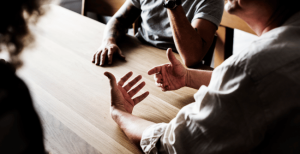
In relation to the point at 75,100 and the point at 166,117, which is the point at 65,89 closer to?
the point at 75,100

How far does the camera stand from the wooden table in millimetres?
764

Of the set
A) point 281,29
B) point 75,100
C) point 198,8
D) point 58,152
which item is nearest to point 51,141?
point 58,152

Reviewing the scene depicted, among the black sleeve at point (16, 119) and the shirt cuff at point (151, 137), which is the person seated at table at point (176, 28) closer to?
the shirt cuff at point (151, 137)

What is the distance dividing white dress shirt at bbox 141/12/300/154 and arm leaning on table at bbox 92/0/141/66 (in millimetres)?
713

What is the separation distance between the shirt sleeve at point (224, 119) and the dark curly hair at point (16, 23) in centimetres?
39

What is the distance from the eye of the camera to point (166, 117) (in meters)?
0.85

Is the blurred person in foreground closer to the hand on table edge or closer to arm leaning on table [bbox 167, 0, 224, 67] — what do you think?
the hand on table edge

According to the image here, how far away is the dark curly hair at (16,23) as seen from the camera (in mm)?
351

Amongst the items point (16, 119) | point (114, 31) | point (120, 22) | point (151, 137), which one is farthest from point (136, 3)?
point (16, 119)

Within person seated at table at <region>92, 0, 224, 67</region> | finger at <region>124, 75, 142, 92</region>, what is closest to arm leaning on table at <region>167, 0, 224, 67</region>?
person seated at table at <region>92, 0, 224, 67</region>

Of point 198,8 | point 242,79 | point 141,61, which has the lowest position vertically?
point 141,61

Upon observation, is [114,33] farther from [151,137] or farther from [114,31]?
[151,137]

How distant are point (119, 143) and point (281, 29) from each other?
56cm

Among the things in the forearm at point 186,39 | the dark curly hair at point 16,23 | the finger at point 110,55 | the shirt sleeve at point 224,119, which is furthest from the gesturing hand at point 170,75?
the dark curly hair at point 16,23
